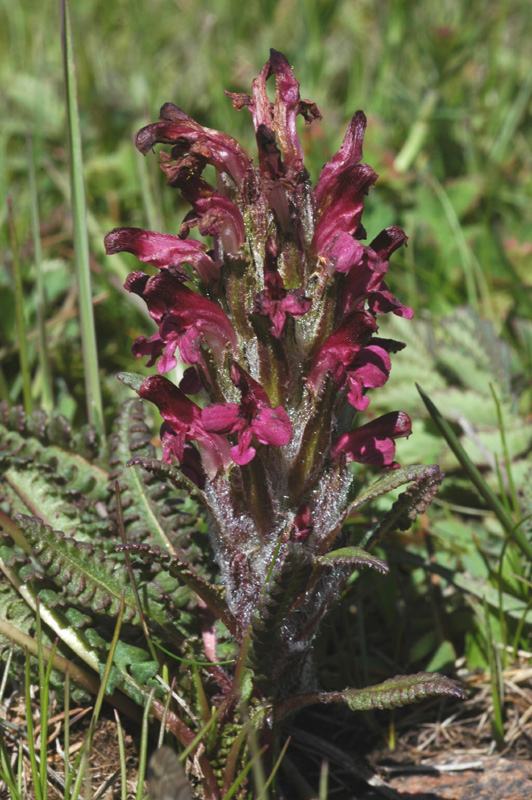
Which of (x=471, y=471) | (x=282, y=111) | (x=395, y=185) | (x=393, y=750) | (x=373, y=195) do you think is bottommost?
(x=393, y=750)

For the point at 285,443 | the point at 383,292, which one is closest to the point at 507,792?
the point at 285,443

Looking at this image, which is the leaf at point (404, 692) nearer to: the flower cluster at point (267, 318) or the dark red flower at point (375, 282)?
the flower cluster at point (267, 318)

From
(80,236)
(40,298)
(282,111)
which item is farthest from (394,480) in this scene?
(40,298)

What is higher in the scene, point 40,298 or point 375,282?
point 40,298

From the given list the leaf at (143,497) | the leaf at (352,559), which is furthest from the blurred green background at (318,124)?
the leaf at (352,559)

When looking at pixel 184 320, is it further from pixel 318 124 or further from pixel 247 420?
pixel 318 124

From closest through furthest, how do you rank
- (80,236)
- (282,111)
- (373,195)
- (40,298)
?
(282,111), (80,236), (40,298), (373,195)

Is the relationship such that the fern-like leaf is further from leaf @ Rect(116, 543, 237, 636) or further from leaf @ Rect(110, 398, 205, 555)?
leaf @ Rect(110, 398, 205, 555)
